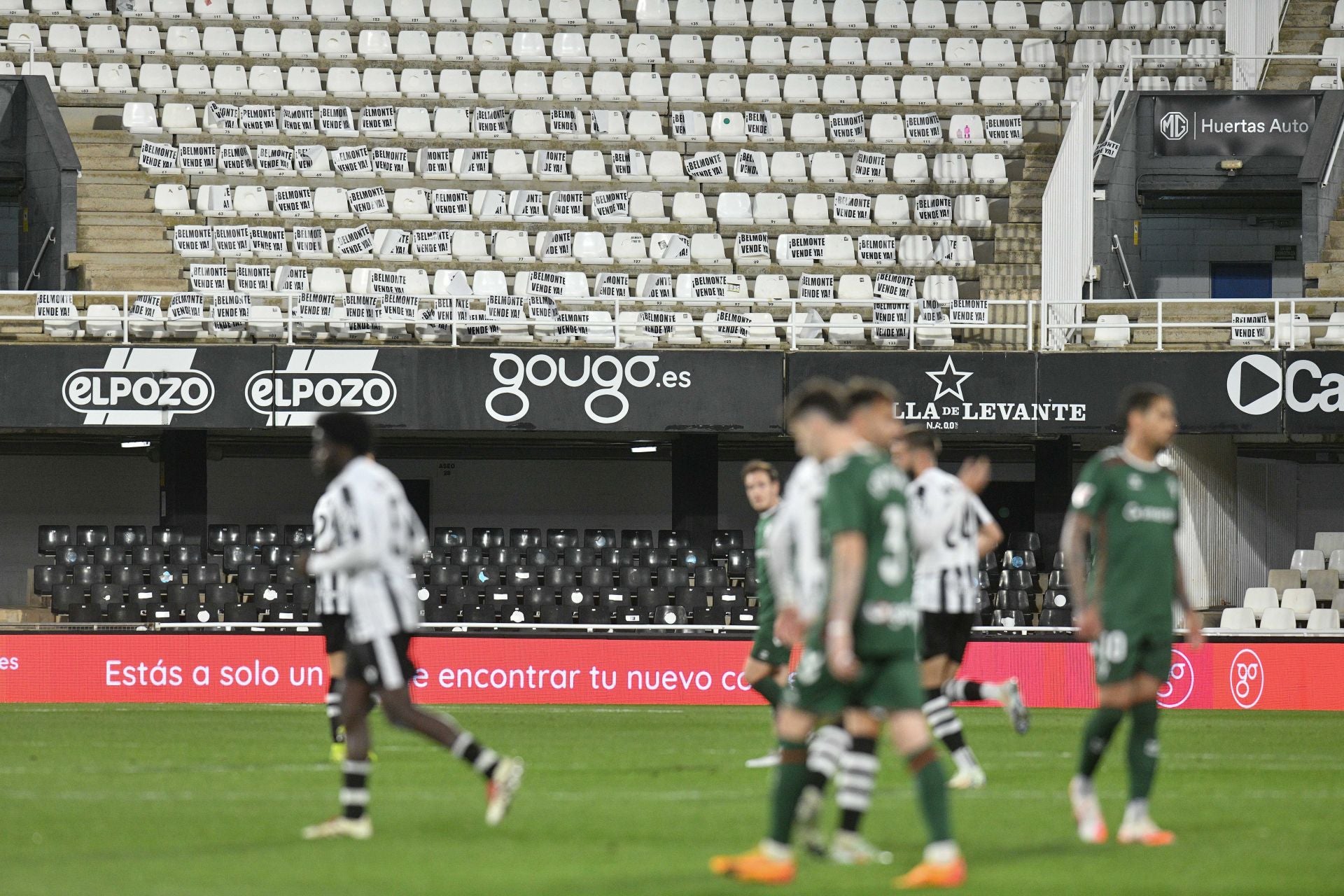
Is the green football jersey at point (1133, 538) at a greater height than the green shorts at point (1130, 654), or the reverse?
the green football jersey at point (1133, 538)

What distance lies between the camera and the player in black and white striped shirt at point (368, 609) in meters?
8.08

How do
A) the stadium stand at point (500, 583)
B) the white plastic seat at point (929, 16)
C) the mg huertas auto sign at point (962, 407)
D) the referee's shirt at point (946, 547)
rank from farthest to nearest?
the white plastic seat at point (929, 16)
the stadium stand at point (500, 583)
the mg huertas auto sign at point (962, 407)
the referee's shirt at point (946, 547)

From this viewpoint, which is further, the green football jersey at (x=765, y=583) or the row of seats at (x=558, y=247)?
the row of seats at (x=558, y=247)

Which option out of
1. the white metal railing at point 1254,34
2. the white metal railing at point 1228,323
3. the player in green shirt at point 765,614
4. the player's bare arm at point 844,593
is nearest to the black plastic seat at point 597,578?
the white metal railing at point 1228,323

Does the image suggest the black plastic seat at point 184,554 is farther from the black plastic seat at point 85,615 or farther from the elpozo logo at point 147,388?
the elpozo logo at point 147,388

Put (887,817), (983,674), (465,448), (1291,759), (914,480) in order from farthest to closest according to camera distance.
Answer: (465,448), (983,674), (1291,759), (914,480), (887,817)

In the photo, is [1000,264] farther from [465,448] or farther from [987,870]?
[987,870]

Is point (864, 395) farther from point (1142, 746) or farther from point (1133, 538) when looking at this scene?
point (1142, 746)

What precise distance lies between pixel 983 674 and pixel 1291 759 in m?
6.73

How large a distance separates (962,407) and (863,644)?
16458 mm

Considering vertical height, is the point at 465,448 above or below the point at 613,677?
above

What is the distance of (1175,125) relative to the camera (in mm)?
27766

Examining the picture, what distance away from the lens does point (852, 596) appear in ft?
21.4

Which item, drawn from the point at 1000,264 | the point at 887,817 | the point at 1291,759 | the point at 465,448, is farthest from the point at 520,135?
the point at 887,817
